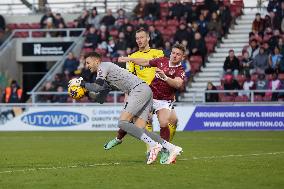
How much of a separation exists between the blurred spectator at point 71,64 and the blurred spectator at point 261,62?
26.5ft

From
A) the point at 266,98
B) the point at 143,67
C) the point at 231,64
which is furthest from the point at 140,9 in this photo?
the point at 143,67

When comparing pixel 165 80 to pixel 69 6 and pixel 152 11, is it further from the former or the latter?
pixel 69 6

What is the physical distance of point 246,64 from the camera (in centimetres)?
3184

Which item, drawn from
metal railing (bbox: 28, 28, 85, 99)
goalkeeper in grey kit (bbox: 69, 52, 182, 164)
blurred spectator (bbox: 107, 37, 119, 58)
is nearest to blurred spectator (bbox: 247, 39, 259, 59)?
blurred spectator (bbox: 107, 37, 119, 58)

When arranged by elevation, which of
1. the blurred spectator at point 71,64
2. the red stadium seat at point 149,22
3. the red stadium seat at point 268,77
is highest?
the red stadium seat at point 149,22

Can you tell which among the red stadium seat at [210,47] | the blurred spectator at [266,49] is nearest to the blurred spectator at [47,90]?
the red stadium seat at [210,47]

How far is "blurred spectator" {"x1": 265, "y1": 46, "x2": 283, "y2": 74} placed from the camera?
101 feet

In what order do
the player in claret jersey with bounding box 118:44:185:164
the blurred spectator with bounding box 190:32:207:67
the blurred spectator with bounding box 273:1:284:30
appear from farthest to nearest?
1. the blurred spectator with bounding box 190:32:207:67
2. the blurred spectator with bounding box 273:1:284:30
3. the player in claret jersey with bounding box 118:44:185:164

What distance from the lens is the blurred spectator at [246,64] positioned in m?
31.7

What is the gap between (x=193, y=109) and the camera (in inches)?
1192

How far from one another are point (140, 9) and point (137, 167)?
24678 mm

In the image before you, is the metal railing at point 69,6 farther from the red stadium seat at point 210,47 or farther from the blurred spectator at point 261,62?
the blurred spectator at point 261,62

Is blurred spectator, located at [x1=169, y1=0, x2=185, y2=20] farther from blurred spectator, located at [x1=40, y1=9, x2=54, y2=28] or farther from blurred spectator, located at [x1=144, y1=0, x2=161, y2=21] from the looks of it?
blurred spectator, located at [x1=40, y1=9, x2=54, y2=28]

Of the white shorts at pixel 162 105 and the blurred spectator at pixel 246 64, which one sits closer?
the white shorts at pixel 162 105
